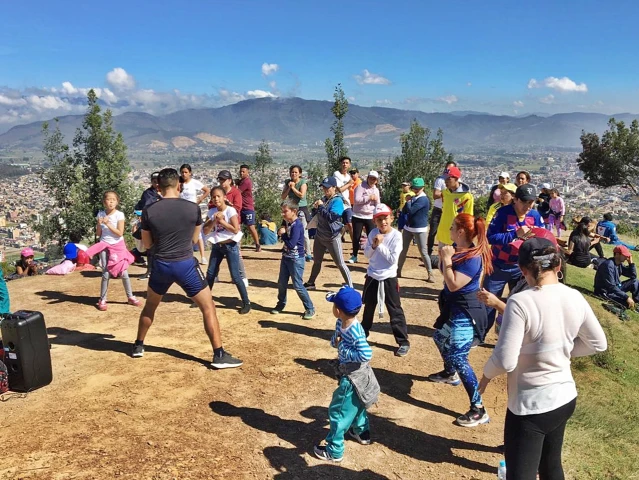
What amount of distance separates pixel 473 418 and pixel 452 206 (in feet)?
14.4

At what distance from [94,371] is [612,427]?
5.81m

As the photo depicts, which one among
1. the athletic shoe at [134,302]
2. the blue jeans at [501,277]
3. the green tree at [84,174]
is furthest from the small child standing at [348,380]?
the green tree at [84,174]

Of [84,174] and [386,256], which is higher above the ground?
[84,174]

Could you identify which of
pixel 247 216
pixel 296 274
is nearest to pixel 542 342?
pixel 296 274

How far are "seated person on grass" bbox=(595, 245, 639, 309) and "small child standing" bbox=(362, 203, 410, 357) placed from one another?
6094 mm

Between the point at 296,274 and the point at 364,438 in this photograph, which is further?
the point at 296,274

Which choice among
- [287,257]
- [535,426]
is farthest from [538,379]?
[287,257]

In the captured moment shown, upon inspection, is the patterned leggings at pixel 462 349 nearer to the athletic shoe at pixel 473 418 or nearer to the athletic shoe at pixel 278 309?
the athletic shoe at pixel 473 418

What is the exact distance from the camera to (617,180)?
92.0 ft

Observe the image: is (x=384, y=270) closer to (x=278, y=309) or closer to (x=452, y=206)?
(x=278, y=309)

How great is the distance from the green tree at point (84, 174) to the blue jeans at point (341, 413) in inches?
1004

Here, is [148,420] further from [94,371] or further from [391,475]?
[391,475]

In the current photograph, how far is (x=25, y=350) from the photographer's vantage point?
191 inches

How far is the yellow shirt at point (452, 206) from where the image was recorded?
8.09 meters
